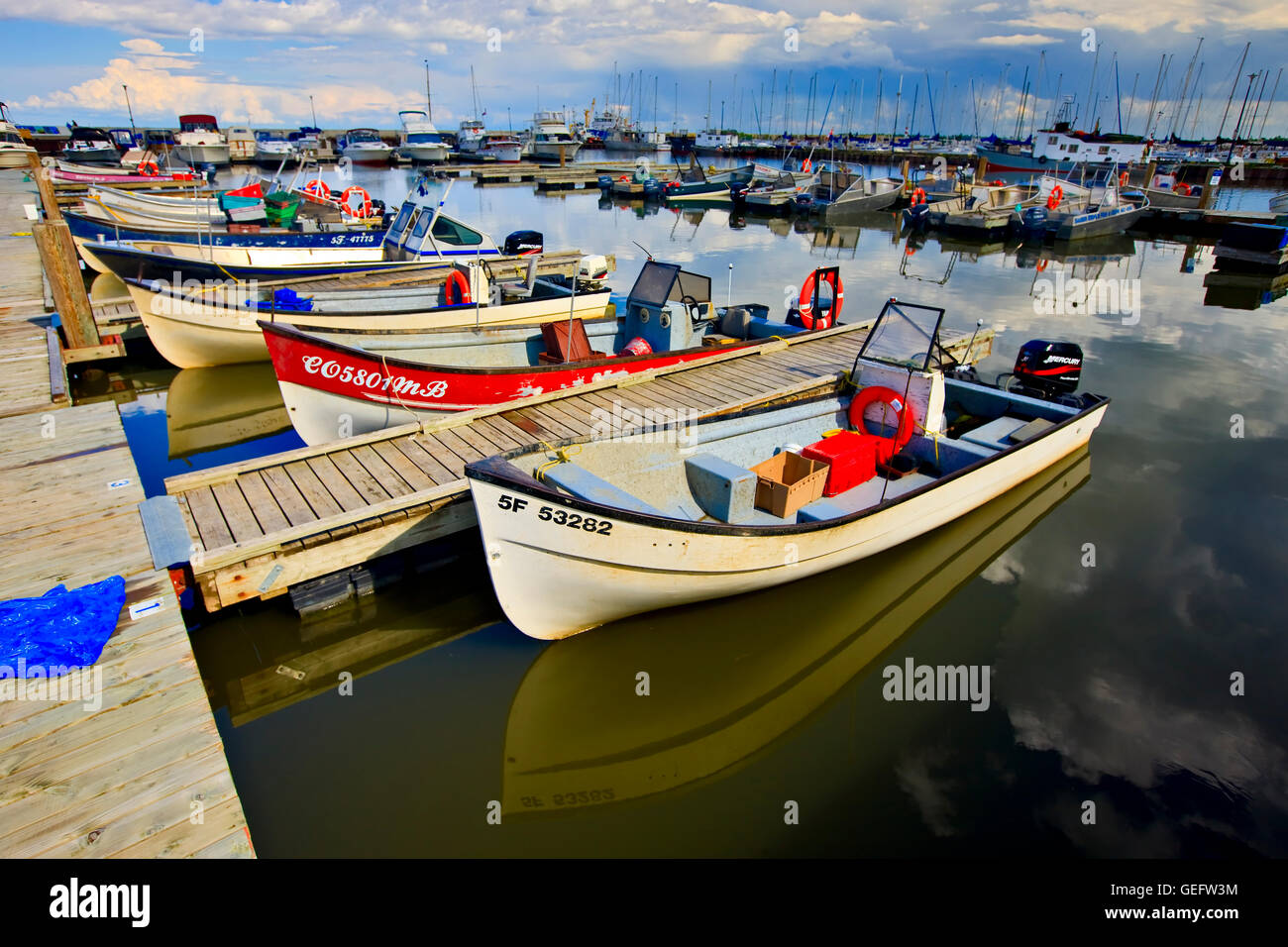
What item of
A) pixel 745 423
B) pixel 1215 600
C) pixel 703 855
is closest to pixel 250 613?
pixel 703 855

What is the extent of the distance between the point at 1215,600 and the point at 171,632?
10.9 metres

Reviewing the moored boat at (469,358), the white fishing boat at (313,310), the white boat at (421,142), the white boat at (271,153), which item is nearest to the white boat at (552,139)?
the white boat at (421,142)

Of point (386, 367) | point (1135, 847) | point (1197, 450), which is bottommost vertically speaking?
point (1135, 847)

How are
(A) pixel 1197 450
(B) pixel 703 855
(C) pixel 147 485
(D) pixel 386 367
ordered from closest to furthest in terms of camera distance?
(B) pixel 703 855, (D) pixel 386 367, (C) pixel 147 485, (A) pixel 1197 450

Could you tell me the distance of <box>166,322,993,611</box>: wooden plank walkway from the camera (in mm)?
6879

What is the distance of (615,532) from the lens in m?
6.08

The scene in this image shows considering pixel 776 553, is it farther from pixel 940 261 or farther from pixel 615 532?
pixel 940 261

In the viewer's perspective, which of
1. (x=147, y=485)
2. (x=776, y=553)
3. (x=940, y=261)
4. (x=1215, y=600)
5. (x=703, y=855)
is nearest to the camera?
(x=703, y=855)

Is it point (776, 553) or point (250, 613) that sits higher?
point (776, 553)

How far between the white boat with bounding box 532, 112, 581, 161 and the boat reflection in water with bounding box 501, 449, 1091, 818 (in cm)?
7834

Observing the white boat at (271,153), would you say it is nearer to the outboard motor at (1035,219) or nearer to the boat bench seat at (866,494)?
the outboard motor at (1035,219)

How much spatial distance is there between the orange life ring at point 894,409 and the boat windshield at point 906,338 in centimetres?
46

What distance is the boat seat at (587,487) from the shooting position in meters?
6.43

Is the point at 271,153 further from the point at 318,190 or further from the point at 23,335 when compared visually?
the point at 23,335
